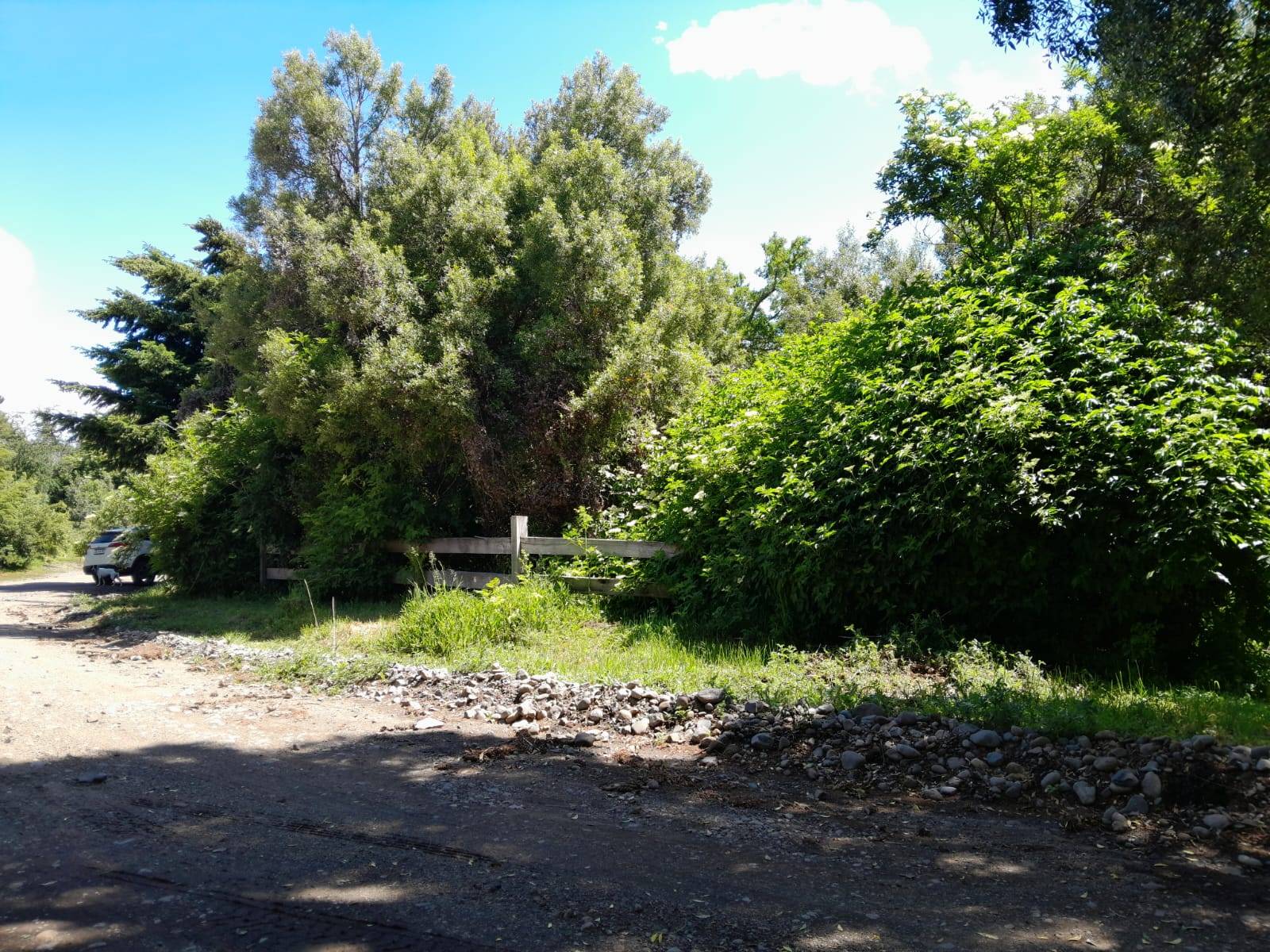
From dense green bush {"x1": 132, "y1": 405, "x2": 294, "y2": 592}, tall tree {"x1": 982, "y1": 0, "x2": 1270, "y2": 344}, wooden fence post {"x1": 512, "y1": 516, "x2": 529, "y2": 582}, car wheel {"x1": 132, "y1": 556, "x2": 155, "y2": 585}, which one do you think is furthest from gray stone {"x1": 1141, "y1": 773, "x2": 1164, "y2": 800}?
car wheel {"x1": 132, "y1": 556, "x2": 155, "y2": 585}

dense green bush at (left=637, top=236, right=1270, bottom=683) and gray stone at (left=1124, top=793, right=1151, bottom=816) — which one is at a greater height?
dense green bush at (left=637, top=236, right=1270, bottom=683)

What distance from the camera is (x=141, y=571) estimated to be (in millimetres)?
26781

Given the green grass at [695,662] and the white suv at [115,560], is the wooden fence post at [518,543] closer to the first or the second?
the green grass at [695,662]

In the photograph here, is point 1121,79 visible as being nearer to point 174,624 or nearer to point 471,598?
point 471,598

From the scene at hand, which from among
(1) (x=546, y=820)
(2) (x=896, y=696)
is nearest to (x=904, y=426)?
(2) (x=896, y=696)

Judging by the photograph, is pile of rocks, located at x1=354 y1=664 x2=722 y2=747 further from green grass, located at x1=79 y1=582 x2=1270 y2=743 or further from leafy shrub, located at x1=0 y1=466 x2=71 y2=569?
leafy shrub, located at x1=0 y1=466 x2=71 y2=569

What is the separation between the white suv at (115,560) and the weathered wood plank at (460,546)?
509 inches

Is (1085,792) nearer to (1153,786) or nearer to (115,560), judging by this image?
(1153,786)

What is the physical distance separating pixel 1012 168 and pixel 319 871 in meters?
12.0

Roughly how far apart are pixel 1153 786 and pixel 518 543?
8.82 metres

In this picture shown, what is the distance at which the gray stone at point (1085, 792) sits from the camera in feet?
15.8

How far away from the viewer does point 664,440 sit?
1315 cm

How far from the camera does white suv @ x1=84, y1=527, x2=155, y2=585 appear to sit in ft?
82.4

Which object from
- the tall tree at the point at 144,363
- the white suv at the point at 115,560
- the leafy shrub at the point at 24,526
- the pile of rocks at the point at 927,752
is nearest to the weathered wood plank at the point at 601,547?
the pile of rocks at the point at 927,752
